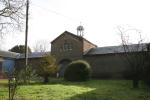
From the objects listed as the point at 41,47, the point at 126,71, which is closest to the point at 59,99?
the point at 126,71

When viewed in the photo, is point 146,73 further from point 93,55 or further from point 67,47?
point 67,47

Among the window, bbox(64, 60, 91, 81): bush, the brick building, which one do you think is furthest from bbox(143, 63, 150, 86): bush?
the window

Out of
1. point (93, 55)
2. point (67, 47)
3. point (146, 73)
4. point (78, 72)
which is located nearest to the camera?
point (146, 73)

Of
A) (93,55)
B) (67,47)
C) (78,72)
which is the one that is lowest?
(78,72)

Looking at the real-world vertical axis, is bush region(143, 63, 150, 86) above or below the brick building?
below

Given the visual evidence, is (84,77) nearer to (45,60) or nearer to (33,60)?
(45,60)

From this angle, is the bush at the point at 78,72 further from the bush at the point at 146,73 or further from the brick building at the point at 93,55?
the bush at the point at 146,73

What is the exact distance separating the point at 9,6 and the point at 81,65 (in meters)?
13.4

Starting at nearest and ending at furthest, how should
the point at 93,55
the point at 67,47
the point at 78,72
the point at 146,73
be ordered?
1. the point at 146,73
2. the point at 78,72
3. the point at 93,55
4. the point at 67,47

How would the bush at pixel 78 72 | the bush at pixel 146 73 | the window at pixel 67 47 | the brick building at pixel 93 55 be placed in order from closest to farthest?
1. the bush at pixel 146 73
2. the bush at pixel 78 72
3. the brick building at pixel 93 55
4. the window at pixel 67 47

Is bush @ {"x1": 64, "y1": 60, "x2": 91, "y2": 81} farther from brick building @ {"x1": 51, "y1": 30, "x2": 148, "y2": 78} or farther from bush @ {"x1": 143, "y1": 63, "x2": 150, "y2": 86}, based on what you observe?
bush @ {"x1": 143, "y1": 63, "x2": 150, "y2": 86}

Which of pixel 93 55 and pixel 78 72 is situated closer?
→ pixel 78 72

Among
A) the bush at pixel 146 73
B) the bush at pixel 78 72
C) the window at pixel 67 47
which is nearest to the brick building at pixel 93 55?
the window at pixel 67 47

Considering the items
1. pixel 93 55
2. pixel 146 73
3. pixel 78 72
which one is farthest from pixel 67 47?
pixel 146 73
